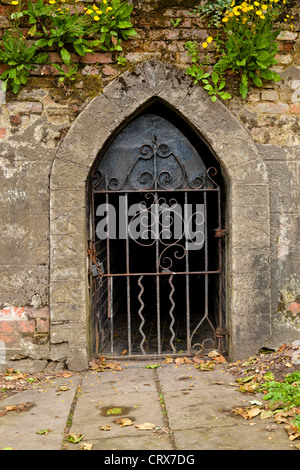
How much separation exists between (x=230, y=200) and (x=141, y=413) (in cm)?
201

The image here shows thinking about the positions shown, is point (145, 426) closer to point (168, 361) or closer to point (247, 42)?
point (168, 361)

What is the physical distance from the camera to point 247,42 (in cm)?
435

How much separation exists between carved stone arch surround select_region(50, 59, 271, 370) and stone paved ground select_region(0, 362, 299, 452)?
0.46 m

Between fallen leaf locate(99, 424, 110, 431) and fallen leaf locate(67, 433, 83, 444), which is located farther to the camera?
fallen leaf locate(99, 424, 110, 431)

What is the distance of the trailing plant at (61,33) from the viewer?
14.2 ft

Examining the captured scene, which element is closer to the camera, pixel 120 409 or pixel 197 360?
pixel 120 409

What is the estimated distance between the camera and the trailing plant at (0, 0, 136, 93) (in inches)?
170

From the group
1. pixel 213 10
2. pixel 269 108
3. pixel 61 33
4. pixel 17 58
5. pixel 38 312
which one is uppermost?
pixel 213 10

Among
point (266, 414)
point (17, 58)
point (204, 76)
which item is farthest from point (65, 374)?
point (204, 76)

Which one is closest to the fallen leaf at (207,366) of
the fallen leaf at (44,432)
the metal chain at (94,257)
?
the metal chain at (94,257)

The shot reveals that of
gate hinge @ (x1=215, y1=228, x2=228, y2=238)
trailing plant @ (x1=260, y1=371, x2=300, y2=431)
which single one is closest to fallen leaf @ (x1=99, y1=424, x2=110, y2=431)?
trailing plant @ (x1=260, y1=371, x2=300, y2=431)

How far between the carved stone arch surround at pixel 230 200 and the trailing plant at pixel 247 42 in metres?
0.30

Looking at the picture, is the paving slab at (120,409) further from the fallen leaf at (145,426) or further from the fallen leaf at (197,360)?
the fallen leaf at (197,360)

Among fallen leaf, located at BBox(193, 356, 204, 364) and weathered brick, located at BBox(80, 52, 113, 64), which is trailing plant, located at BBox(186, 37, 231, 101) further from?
fallen leaf, located at BBox(193, 356, 204, 364)
